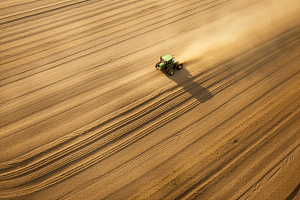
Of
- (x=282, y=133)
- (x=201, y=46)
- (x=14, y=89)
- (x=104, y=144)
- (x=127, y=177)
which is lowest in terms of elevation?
(x=282, y=133)

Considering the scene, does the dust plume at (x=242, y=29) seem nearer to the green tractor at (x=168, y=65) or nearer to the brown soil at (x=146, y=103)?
the brown soil at (x=146, y=103)

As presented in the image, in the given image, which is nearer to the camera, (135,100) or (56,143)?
(56,143)

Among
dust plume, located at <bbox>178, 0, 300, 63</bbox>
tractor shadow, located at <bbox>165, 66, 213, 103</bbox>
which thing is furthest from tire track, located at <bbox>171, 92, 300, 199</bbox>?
dust plume, located at <bbox>178, 0, 300, 63</bbox>

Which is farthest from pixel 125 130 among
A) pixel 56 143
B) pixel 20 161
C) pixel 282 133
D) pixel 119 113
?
pixel 282 133

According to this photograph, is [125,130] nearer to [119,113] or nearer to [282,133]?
[119,113]

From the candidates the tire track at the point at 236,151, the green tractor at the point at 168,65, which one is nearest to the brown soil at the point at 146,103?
the tire track at the point at 236,151

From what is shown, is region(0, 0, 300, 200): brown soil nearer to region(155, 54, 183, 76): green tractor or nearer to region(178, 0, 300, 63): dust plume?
region(178, 0, 300, 63): dust plume
